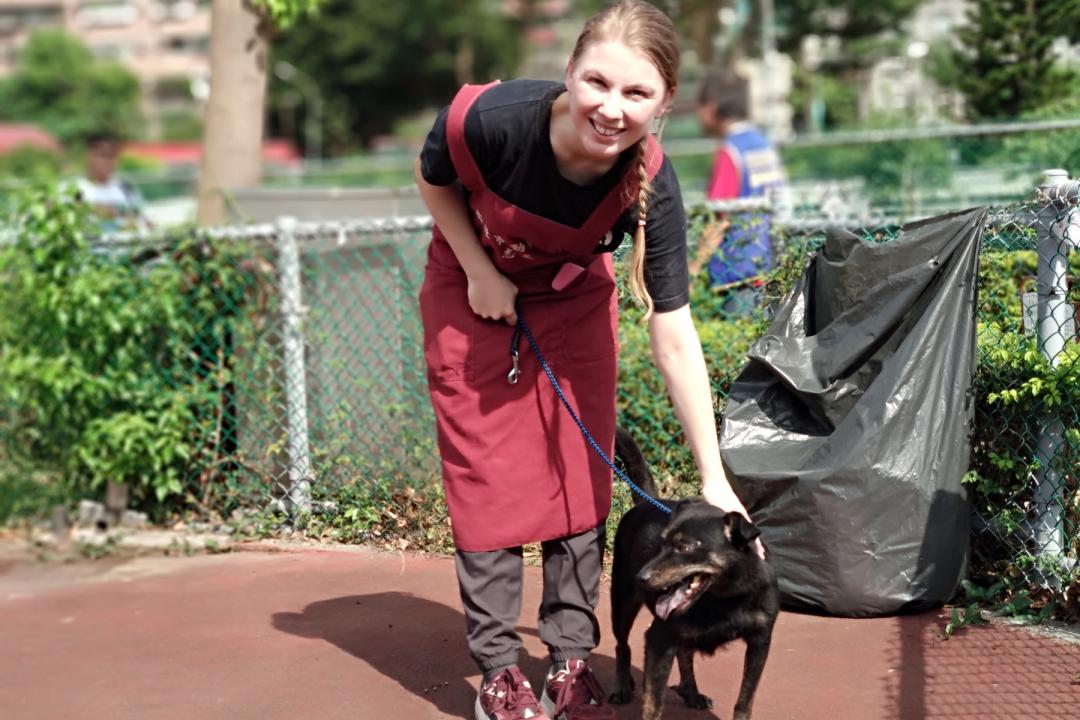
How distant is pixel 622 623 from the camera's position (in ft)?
12.8

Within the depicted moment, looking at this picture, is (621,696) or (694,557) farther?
(621,696)

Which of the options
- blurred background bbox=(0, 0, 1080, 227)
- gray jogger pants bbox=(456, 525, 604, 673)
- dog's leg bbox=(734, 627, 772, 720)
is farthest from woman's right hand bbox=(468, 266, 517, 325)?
blurred background bbox=(0, 0, 1080, 227)

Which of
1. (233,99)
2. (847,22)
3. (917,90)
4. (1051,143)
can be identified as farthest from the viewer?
(847,22)

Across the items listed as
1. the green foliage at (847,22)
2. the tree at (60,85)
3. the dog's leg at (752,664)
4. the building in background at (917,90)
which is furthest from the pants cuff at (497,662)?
the tree at (60,85)

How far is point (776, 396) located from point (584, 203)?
1.61m

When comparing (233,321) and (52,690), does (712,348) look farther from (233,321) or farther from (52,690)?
(52,690)

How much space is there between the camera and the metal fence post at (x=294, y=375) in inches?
238

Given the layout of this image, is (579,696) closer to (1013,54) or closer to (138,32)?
(1013,54)

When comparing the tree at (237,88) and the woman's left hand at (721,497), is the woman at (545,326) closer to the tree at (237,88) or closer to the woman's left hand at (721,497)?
the woman's left hand at (721,497)

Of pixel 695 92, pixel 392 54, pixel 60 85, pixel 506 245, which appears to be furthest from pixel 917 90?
pixel 60 85

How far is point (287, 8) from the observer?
26.7 feet

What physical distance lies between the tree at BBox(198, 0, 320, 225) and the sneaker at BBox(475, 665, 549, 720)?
504 cm

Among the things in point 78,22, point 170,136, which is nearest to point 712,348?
point 170,136

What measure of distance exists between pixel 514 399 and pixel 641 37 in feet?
3.66
